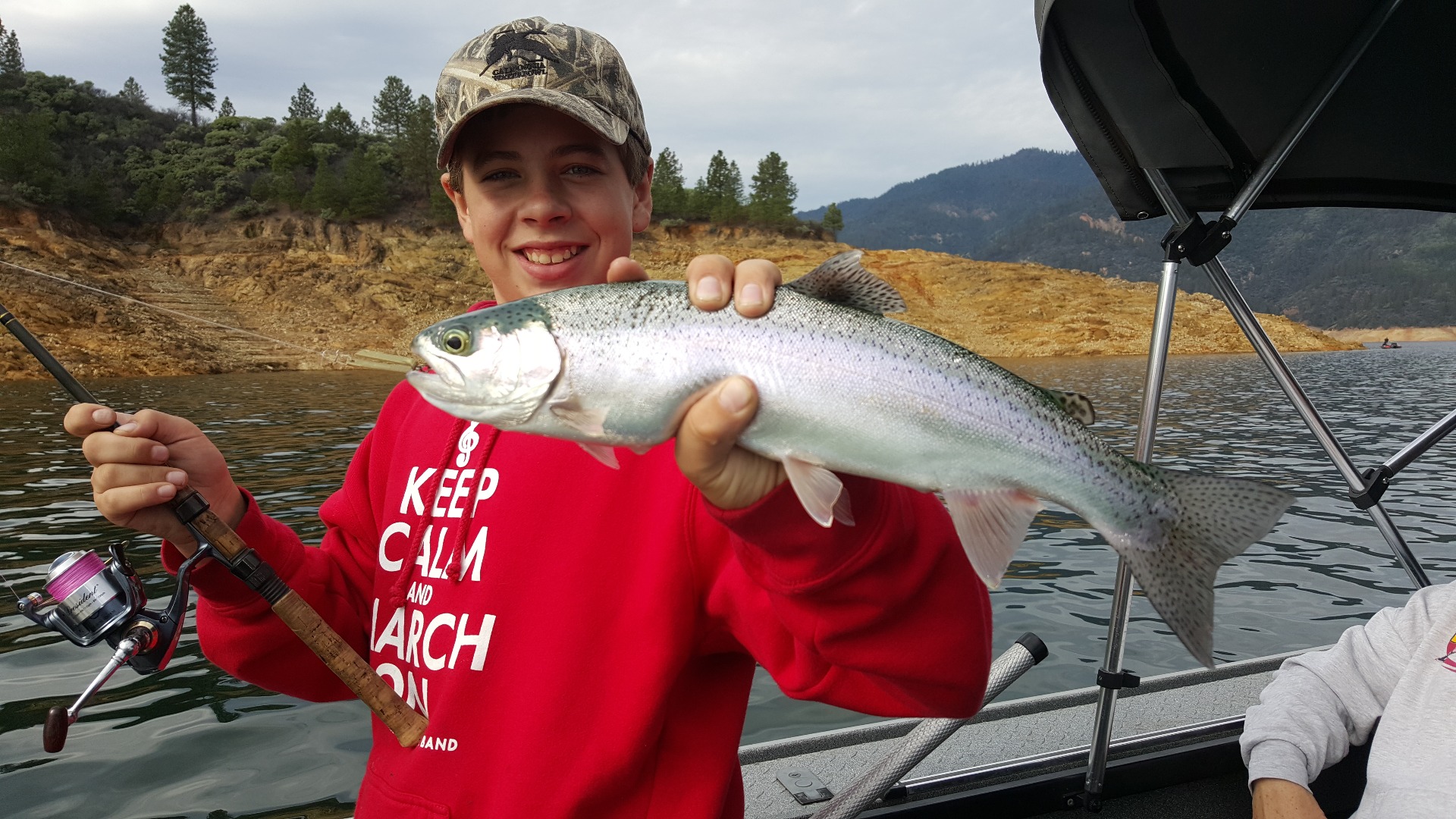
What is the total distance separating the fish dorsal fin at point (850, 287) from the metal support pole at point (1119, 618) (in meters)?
1.92

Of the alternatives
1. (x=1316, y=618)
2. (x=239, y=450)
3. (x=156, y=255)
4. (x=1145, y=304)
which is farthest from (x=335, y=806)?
(x=1145, y=304)

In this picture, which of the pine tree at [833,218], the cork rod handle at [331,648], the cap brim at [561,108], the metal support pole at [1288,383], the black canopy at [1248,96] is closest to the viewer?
the cork rod handle at [331,648]

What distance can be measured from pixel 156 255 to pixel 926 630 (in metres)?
58.0

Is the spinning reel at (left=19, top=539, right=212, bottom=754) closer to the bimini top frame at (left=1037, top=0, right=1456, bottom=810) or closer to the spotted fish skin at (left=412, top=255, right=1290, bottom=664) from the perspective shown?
the spotted fish skin at (left=412, top=255, right=1290, bottom=664)

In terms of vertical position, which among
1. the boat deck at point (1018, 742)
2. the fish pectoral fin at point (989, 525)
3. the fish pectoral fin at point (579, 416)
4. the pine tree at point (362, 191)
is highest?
the pine tree at point (362, 191)

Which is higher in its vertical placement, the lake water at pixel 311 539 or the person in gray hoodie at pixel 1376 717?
the person in gray hoodie at pixel 1376 717

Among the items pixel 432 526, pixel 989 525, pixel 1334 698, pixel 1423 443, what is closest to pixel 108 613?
pixel 432 526

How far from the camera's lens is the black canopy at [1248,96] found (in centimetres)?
312

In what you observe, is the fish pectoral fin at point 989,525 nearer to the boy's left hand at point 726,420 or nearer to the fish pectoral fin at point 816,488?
the fish pectoral fin at point 816,488

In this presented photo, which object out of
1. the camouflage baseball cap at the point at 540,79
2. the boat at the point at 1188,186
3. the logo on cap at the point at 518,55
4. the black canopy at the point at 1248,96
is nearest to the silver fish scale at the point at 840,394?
the camouflage baseball cap at the point at 540,79

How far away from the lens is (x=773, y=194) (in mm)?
76500

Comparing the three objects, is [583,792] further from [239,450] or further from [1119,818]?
[239,450]

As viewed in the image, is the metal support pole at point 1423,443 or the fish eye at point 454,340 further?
the metal support pole at point 1423,443

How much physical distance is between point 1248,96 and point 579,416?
3111 mm
